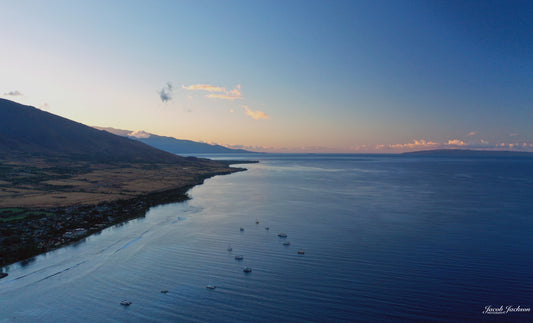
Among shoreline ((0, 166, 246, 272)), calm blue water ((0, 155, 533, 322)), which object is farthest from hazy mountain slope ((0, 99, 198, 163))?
calm blue water ((0, 155, 533, 322))

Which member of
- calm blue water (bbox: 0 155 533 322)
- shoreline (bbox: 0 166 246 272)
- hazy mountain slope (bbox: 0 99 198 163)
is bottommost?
calm blue water (bbox: 0 155 533 322)

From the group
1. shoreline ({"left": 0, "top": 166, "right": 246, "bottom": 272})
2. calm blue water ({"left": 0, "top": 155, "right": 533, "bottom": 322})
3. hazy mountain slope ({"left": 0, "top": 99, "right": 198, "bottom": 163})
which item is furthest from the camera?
hazy mountain slope ({"left": 0, "top": 99, "right": 198, "bottom": 163})

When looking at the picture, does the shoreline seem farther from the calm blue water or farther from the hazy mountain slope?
the hazy mountain slope

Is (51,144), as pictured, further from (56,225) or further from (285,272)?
(285,272)

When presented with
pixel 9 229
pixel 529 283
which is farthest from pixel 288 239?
pixel 9 229

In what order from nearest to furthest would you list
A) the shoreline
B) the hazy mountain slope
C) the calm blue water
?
the calm blue water < the shoreline < the hazy mountain slope

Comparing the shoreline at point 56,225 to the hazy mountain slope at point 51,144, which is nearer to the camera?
the shoreline at point 56,225

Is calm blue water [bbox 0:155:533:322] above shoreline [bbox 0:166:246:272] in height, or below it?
below

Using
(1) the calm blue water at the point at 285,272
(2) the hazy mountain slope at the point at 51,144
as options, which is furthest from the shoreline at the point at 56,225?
(2) the hazy mountain slope at the point at 51,144

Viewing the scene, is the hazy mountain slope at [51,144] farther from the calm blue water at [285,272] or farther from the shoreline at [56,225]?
the calm blue water at [285,272]
